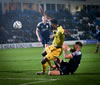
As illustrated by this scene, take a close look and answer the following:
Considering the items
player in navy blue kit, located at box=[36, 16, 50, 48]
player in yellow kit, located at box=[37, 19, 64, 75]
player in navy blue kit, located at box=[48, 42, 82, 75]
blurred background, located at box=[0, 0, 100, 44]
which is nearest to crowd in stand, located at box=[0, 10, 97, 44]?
blurred background, located at box=[0, 0, 100, 44]

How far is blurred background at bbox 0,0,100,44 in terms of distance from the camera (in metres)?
29.7

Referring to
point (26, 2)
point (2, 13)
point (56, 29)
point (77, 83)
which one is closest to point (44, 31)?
point (56, 29)

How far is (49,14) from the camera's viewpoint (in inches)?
1348

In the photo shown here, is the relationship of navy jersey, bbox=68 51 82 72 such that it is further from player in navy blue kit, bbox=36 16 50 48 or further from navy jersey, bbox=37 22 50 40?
navy jersey, bbox=37 22 50 40

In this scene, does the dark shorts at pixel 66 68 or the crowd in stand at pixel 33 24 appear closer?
the dark shorts at pixel 66 68

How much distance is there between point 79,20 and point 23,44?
11.4 meters

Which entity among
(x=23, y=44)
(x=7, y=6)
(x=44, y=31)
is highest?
(x=7, y=6)

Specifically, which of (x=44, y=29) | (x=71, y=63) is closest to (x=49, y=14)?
(x=44, y=29)

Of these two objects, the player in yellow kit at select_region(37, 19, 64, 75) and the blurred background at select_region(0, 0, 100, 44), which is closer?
the player in yellow kit at select_region(37, 19, 64, 75)

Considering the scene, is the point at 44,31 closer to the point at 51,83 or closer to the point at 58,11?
the point at 51,83

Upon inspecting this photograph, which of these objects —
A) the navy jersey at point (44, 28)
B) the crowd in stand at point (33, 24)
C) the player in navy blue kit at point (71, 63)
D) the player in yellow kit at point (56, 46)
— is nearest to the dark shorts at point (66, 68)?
the player in navy blue kit at point (71, 63)

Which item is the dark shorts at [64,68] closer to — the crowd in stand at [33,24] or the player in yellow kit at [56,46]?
the player in yellow kit at [56,46]

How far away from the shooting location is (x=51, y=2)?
121 feet

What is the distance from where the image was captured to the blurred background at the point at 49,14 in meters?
29.7
